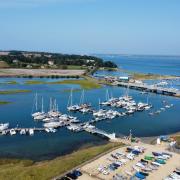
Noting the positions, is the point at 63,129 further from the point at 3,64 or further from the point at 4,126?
the point at 3,64

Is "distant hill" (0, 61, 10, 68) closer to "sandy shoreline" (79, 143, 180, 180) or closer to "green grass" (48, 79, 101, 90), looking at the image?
"green grass" (48, 79, 101, 90)

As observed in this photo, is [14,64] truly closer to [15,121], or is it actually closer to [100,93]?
[100,93]

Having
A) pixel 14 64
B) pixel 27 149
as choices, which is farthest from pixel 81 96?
pixel 14 64

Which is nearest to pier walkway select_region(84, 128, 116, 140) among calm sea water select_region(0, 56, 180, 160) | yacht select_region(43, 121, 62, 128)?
calm sea water select_region(0, 56, 180, 160)

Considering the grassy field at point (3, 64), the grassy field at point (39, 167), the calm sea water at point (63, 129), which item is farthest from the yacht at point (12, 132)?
the grassy field at point (3, 64)

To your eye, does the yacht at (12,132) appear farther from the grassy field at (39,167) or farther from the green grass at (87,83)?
the green grass at (87,83)

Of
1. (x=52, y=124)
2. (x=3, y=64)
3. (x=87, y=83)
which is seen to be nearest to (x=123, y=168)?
(x=52, y=124)
